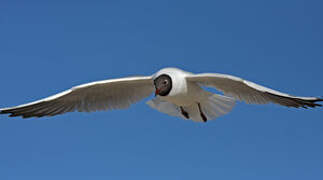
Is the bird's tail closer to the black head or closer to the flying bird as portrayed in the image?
the flying bird

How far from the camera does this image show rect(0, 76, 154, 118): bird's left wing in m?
7.97

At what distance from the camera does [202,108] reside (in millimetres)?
8664

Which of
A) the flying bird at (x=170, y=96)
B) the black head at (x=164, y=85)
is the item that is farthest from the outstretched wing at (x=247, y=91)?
the black head at (x=164, y=85)

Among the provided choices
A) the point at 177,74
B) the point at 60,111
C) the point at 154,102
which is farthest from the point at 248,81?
the point at 60,111

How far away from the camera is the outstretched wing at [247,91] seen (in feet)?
22.5

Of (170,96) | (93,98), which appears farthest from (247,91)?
(93,98)

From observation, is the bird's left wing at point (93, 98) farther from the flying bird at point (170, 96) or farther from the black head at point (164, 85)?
the black head at point (164, 85)

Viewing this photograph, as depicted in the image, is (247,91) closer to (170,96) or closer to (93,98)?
(170,96)

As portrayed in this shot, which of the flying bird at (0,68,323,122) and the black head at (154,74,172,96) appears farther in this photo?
the black head at (154,74,172,96)

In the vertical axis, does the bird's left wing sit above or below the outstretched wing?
above

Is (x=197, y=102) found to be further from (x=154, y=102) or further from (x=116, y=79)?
(x=116, y=79)

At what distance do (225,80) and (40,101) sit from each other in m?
3.01

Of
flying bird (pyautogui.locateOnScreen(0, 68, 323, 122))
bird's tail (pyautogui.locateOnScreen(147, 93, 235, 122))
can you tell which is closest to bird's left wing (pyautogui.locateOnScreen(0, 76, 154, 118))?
flying bird (pyautogui.locateOnScreen(0, 68, 323, 122))

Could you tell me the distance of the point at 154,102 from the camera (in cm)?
872
